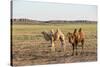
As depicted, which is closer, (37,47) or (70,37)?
(37,47)

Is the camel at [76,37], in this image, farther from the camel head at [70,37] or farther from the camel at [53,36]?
the camel at [53,36]

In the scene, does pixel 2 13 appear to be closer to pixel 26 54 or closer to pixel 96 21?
pixel 26 54

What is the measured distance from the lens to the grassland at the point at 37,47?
2730 mm

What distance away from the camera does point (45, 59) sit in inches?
113

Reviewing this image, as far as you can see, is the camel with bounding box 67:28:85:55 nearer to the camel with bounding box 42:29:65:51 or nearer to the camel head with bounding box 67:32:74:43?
the camel head with bounding box 67:32:74:43

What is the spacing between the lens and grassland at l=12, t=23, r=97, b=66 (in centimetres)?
273

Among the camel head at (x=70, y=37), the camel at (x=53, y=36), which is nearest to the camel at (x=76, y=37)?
the camel head at (x=70, y=37)

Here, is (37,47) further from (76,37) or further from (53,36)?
(76,37)

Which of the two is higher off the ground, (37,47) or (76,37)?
(76,37)

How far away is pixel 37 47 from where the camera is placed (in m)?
2.84

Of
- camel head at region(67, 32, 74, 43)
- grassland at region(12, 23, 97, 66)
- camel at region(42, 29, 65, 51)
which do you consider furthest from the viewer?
camel head at region(67, 32, 74, 43)

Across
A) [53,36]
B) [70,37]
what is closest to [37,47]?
[53,36]

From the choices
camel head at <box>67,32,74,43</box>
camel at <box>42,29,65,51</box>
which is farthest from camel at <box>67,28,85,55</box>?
camel at <box>42,29,65,51</box>

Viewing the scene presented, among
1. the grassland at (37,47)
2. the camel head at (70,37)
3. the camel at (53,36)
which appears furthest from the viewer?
the camel head at (70,37)
